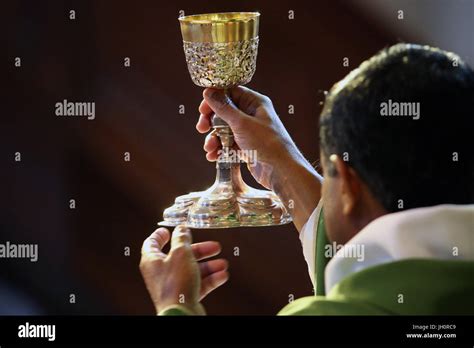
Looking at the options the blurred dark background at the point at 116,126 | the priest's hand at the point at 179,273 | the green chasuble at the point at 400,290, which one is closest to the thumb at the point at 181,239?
the priest's hand at the point at 179,273

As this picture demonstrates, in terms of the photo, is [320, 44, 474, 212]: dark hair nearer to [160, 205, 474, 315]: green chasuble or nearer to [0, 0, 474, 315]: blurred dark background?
[160, 205, 474, 315]: green chasuble

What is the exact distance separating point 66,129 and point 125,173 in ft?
0.61

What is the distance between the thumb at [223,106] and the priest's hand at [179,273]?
28 cm

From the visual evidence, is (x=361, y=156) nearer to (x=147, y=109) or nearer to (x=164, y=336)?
(x=164, y=336)

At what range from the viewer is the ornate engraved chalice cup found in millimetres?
1997

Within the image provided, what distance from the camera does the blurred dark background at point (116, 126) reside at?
8.78 ft

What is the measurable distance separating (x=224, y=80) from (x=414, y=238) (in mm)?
531

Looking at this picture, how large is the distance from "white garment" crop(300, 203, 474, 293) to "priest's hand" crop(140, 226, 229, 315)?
0.82 ft

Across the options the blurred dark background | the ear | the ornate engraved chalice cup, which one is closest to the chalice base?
the ornate engraved chalice cup

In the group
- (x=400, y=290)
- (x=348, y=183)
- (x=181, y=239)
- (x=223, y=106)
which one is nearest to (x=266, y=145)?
(x=223, y=106)

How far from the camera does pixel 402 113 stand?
173cm

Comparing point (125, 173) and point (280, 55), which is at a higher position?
point (280, 55)

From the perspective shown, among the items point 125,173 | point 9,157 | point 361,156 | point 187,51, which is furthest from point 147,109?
point 361,156

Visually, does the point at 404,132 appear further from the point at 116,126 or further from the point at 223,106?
the point at 116,126
